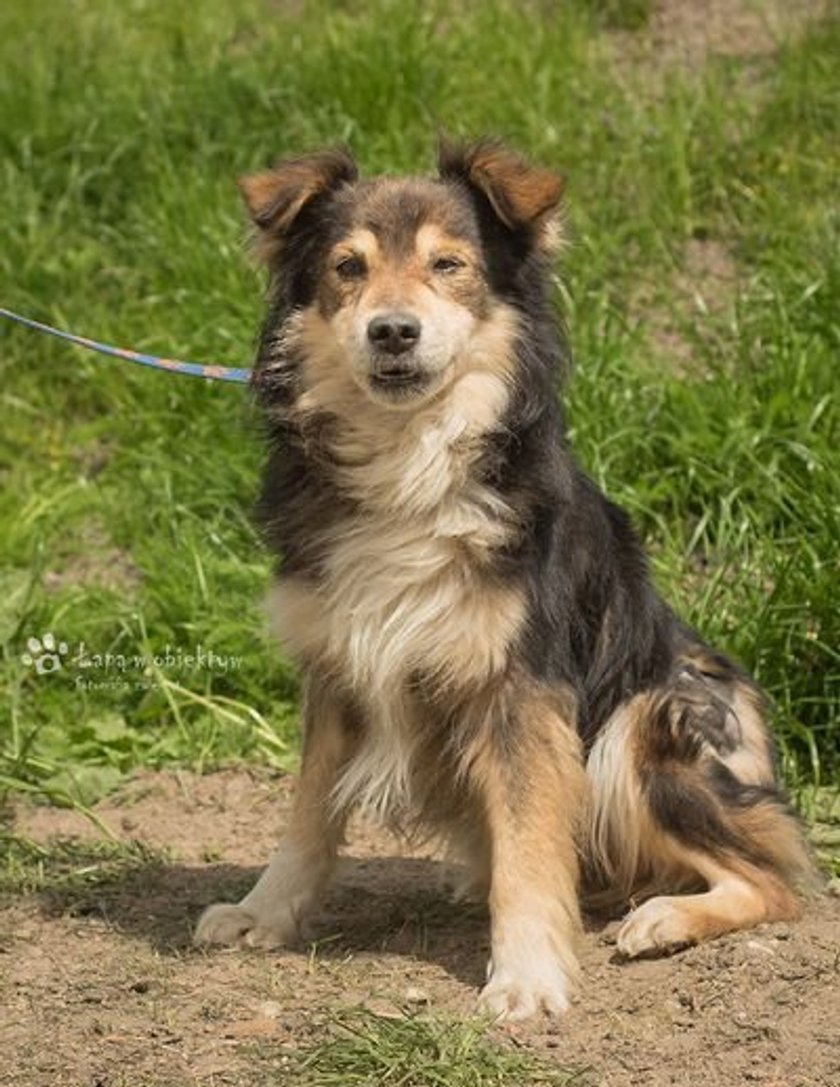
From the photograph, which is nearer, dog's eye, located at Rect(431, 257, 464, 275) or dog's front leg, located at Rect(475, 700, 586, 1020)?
dog's front leg, located at Rect(475, 700, 586, 1020)

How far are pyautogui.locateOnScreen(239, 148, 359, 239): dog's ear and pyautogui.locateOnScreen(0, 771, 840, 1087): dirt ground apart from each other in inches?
68.4

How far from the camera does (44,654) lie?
6496 mm

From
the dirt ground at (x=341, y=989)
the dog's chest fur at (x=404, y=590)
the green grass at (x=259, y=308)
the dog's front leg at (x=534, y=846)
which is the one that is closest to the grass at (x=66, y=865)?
the dirt ground at (x=341, y=989)

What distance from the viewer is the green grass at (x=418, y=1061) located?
11.7 feet

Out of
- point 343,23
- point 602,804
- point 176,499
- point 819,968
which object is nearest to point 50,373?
point 176,499

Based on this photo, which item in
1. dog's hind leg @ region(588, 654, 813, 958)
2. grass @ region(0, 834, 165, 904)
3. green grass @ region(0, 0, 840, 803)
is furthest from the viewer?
green grass @ region(0, 0, 840, 803)

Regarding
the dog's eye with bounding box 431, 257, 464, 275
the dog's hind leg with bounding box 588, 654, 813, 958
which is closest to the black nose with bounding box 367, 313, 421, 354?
the dog's eye with bounding box 431, 257, 464, 275

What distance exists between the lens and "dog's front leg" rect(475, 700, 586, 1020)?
4148mm

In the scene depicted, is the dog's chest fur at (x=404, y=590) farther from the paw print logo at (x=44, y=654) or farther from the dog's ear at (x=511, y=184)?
the paw print logo at (x=44, y=654)

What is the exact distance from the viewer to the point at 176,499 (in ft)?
23.6

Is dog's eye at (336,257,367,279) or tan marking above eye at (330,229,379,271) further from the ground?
tan marking above eye at (330,229,379,271)

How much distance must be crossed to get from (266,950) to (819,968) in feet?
4.30

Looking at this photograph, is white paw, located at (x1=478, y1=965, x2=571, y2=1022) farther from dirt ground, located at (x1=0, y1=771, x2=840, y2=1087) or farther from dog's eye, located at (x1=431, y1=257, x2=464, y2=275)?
dog's eye, located at (x1=431, y1=257, x2=464, y2=275)

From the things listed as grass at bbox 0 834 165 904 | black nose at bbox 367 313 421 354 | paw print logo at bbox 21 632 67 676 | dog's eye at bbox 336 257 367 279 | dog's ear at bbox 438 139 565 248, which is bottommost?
grass at bbox 0 834 165 904
